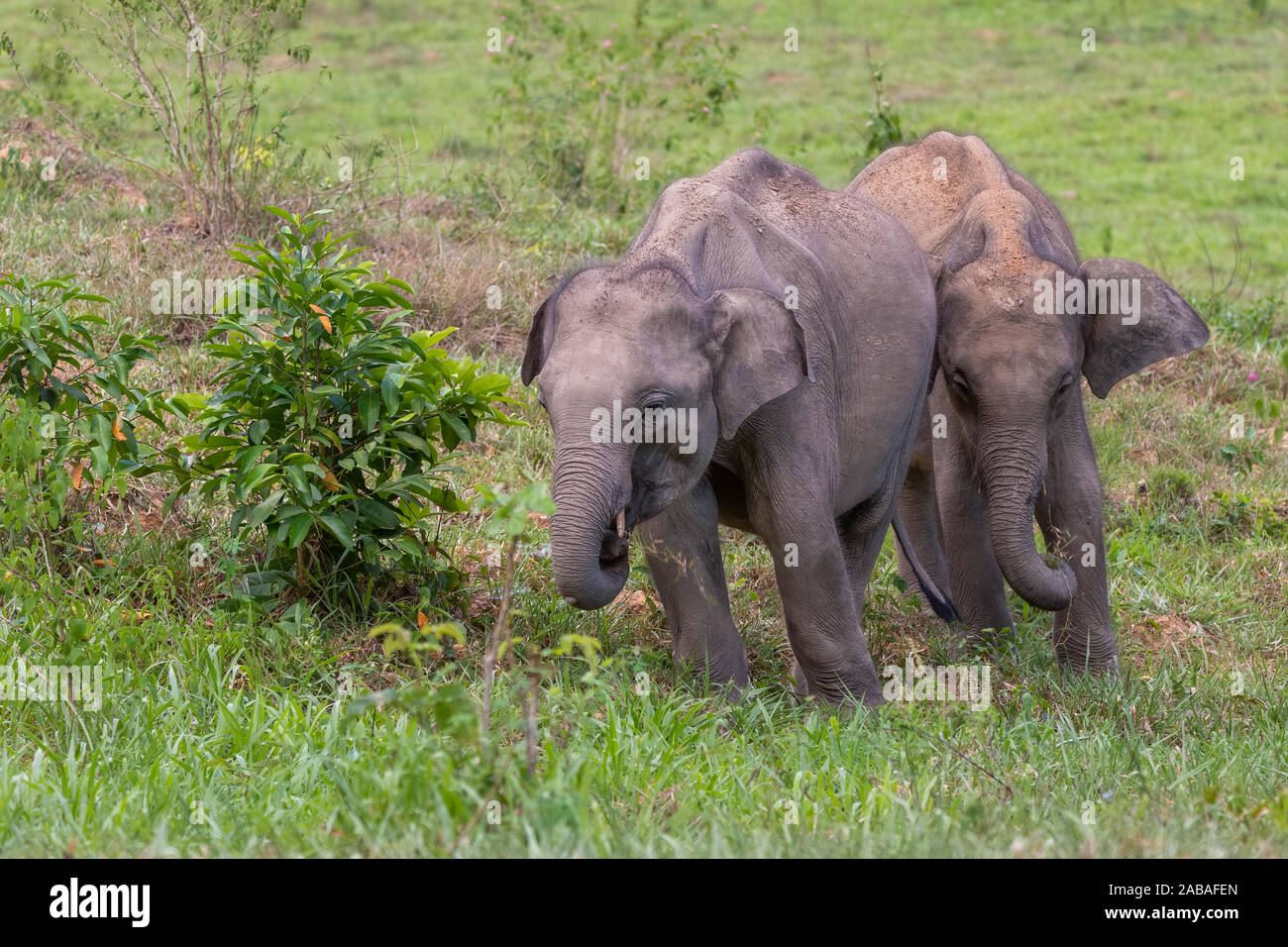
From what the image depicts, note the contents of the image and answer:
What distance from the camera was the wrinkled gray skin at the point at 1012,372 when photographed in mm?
6285

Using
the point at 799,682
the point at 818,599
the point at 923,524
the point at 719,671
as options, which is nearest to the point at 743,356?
the point at 818,599

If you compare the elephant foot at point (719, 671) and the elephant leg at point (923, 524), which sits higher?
the elephant leg at point (923, 524)

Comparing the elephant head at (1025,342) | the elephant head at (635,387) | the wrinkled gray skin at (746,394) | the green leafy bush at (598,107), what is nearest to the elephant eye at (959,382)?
the elephant head at (1025,342)

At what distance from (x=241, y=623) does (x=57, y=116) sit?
23.5 feet

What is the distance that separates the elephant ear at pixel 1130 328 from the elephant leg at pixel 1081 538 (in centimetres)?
23

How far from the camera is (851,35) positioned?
25.9 metres

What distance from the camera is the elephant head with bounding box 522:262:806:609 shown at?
15.8 ft

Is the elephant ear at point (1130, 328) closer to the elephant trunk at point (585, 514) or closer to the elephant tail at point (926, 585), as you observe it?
the elephant tail at point (926, 585)

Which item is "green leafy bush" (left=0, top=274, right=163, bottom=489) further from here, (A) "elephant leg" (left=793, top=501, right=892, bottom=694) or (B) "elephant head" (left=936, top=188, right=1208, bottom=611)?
(B) "elephant head" (left=936, top=188, right=1208, bottom=611)

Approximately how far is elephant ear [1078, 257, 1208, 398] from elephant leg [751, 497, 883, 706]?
5.32 ft

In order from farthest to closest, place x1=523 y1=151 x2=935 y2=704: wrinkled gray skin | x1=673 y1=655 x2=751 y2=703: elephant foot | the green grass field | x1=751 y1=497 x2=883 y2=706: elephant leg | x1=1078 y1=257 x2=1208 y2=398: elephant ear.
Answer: x1=1078 y1=257 x2=1208 y2=398: elephant ear → x1=673 y1=655 x2=751 y2=703: elephant foot → x1=751 y1=497 x2=883 y2=706: elephant leg → x1=523 y1=151 x2=935 y2=704: wrinkled gray skin → the green grass field

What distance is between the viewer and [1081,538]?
693cm

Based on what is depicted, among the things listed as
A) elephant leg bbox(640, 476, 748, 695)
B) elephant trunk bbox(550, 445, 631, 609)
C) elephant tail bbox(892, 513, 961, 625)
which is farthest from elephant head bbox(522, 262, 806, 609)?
elephant tail bbox(892, 513, 961, 625)

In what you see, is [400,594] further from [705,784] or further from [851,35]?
[851,35]
